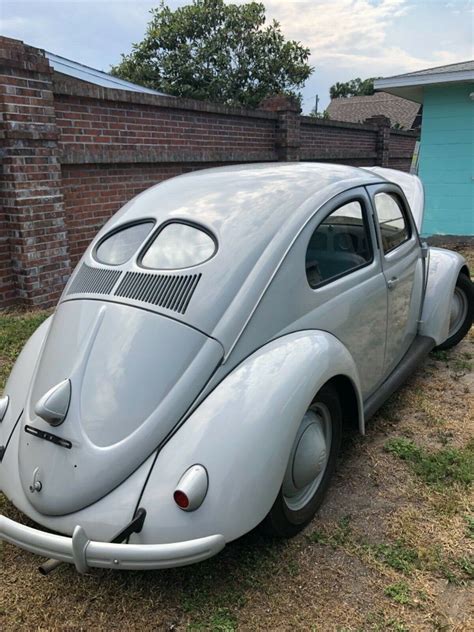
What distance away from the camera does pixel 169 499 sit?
187cm

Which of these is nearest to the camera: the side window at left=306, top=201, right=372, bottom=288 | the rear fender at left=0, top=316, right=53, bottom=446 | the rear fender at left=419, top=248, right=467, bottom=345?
the rear fender at left=0, top=316, right=53, bottom=446

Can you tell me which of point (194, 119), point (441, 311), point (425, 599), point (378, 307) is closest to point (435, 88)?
point (194, 119)

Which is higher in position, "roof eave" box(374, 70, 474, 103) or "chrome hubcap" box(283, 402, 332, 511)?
"roof eave" box(374, 70, 474, 103)

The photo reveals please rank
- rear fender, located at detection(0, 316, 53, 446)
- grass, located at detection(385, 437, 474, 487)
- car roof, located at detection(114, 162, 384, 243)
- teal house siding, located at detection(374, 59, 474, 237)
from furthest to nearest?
teal house siding, located at detection(374, 59, 474, 237) < grass, located at detection(385, 437, 474, 487) < car roof, located at detection(114, 162, 384, 243) < rear fender, located at detection(0, 316, 53, 446)

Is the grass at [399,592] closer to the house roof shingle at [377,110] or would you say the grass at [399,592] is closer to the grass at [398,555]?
the grass at [398,555]

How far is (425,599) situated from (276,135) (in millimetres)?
9000

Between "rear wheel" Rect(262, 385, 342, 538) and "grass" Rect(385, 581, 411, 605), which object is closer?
"grass" Rect(385, 581, 411, 605)

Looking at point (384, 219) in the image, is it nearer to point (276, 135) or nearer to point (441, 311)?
point (441, 311)

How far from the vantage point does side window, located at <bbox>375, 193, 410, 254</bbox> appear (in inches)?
131

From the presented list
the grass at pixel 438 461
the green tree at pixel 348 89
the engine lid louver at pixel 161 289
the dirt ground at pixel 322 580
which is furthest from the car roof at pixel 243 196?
the green tree at pixel 348 89

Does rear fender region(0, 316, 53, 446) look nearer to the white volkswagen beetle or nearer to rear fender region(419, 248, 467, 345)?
the white volkswagen beetle

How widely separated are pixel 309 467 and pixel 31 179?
4.35 metres

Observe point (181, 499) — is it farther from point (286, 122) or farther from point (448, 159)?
point (448, 159)

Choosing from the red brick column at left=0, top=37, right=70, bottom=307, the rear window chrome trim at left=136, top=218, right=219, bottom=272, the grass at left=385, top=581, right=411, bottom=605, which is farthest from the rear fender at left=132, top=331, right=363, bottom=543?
the red brick column at left=0, top=37, right=70, bottom=307
